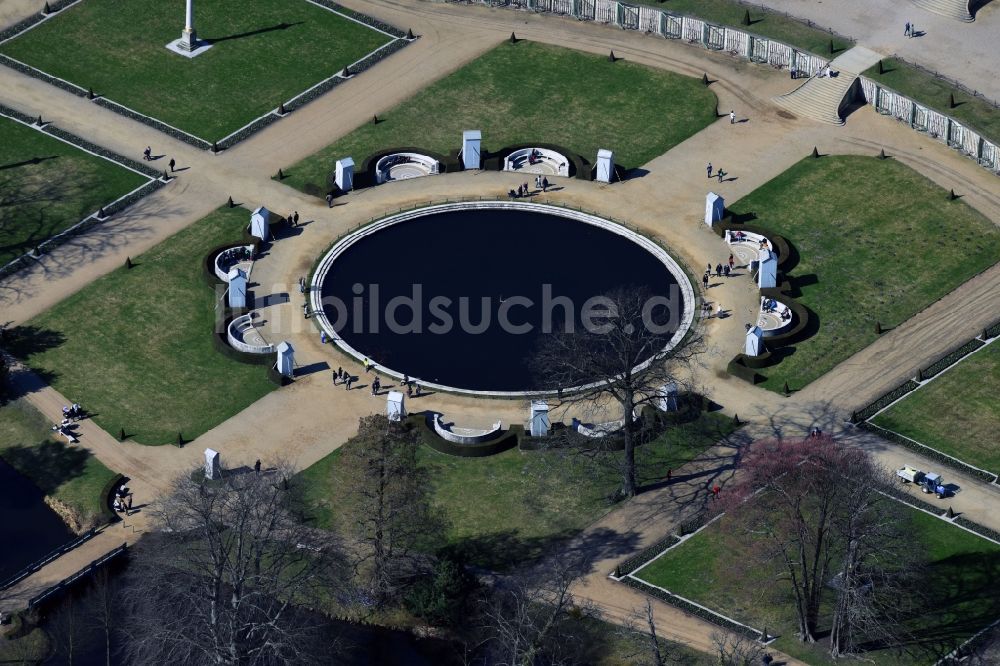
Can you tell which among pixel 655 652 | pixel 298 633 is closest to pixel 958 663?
pixel 655 652

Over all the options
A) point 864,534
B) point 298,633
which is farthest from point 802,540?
point 298,633

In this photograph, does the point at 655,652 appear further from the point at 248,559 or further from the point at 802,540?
the point at 248,559

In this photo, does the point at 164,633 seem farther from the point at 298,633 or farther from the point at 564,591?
the point at 564,591

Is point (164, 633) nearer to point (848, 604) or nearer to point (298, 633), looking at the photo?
point (298, 633)

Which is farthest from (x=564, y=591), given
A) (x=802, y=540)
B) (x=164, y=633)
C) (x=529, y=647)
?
(x=164, y=633)

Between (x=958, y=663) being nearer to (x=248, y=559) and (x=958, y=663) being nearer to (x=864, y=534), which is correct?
(x=864, y=534)
